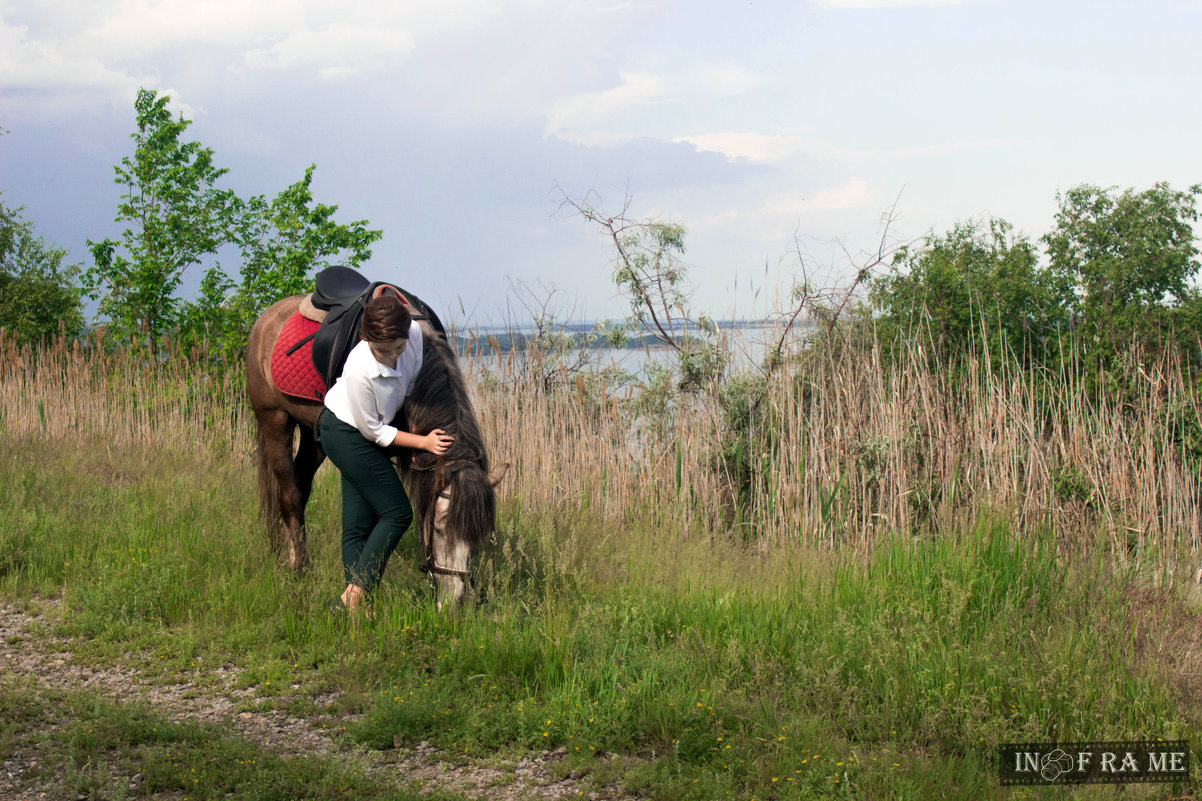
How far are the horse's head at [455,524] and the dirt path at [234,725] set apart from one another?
64 centimetres

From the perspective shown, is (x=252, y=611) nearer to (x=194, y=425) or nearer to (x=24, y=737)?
(x=24, y=737)

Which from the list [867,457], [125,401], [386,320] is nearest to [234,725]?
[386,320]

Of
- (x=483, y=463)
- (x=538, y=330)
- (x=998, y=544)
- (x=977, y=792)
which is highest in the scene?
(x=538, y=330)

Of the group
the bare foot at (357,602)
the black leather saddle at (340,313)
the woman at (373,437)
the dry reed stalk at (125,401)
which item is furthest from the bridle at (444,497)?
the dry reed stalk at (125,401)

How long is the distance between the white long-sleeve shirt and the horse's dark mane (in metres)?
0.10

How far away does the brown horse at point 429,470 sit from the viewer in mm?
3359

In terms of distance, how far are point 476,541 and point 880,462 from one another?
9.57ft

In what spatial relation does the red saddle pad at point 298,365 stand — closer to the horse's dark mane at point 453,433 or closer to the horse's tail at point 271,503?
the horse's tail at point 271,503

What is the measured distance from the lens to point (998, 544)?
4.06 meters

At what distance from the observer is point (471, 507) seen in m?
3.32

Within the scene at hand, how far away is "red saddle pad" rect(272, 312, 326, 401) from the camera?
4531 millimetres

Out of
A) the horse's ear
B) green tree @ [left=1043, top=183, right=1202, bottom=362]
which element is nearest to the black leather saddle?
the horse's ear

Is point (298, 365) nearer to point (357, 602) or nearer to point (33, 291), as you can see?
point (357, 602)

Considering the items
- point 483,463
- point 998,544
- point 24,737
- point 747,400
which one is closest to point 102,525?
point 24,737
